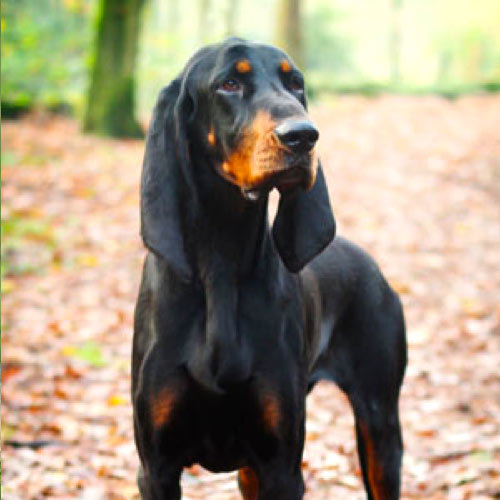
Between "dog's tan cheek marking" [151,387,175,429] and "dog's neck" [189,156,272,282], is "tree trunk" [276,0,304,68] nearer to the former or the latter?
"dog's neck" [189,156,272,282]

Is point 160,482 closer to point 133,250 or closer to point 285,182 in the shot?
point 285,182

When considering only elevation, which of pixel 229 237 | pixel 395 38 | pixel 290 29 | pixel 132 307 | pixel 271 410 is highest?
pixel 229 237

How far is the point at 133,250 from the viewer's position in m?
9.91

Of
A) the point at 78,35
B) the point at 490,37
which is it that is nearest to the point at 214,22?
the point at 78,35

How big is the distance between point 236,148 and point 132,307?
5443mm

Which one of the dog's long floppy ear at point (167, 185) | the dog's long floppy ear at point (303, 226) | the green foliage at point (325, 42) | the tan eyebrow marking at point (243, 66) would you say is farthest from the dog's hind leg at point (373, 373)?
the green foliage at point (325, 42)

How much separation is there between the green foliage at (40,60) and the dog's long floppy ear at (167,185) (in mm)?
14044

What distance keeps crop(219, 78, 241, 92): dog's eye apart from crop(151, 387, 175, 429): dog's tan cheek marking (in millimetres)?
1093

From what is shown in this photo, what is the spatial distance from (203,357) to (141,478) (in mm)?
564

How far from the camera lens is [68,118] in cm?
1947

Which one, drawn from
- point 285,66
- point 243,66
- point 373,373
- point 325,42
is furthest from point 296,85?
point 325,42

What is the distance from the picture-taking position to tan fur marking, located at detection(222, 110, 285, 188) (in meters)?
2.82

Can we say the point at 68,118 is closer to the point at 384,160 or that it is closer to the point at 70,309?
the point at 384,160

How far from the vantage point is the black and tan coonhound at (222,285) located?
3133mm
